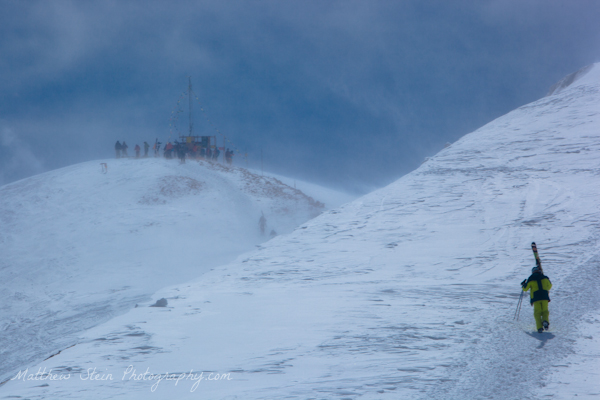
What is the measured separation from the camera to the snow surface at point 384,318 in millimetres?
6051

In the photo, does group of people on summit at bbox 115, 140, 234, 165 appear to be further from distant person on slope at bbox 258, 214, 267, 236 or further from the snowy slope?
distant person on slope at bbox 258, 214, 267, 236

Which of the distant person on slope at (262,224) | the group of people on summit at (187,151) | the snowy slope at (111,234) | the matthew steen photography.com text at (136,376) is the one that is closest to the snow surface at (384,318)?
the matthew steen photography.com text at (136,376)

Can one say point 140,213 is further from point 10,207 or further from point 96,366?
point 96,366

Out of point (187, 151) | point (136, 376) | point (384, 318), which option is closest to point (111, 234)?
point (187, 151)

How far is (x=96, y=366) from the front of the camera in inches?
275

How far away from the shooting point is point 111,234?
2736cm

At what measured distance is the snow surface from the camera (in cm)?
605

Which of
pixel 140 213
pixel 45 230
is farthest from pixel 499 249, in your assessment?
pixel 45 230

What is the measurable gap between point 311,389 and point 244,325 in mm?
3388

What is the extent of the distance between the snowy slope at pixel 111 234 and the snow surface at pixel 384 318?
19.5ft

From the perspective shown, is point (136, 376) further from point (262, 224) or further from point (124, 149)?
point (124, 149)

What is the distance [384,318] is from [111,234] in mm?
22191

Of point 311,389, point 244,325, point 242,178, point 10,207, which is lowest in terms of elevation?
point 311,389

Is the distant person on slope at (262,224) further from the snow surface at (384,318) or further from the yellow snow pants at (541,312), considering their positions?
the yellow snow pants at (541,312)
